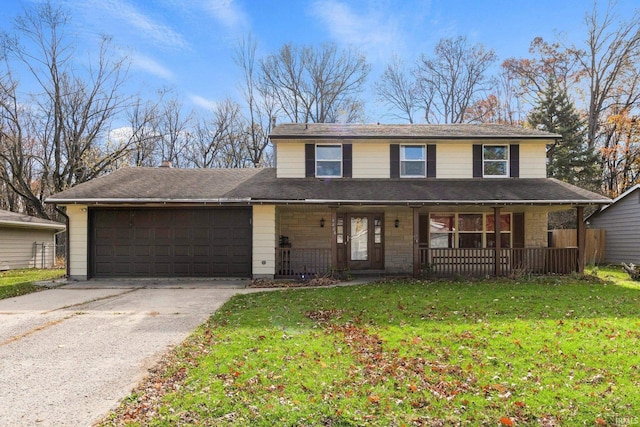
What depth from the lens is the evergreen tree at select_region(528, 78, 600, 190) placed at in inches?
955

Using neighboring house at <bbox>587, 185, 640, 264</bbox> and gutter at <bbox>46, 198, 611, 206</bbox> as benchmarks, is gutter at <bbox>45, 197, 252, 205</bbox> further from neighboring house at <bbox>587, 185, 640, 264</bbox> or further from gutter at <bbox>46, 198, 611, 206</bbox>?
neighboring house at <bbox>587, 185, 640, 264</bbox>

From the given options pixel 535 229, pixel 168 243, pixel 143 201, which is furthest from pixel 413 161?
pixel 143 201

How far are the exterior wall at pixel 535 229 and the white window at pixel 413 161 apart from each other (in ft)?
13.1

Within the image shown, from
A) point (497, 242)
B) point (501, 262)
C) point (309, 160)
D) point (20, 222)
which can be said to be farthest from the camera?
point (20, 222)

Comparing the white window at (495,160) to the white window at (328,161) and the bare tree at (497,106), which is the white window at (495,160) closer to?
the white window at (328,161)

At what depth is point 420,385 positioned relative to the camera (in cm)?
430

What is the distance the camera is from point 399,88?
30.8 m

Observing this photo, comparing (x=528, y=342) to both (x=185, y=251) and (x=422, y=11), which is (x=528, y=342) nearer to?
(x=185, y=251)

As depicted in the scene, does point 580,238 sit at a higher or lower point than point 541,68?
lower

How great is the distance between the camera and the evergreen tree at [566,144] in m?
24.3

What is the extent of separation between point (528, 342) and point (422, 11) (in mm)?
13112

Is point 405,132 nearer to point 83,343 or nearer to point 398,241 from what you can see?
point 398,241

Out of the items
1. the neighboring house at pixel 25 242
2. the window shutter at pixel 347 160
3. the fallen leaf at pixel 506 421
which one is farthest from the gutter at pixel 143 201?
the fallen leaf at pixel 506 421

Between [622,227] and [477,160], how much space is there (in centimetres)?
814
